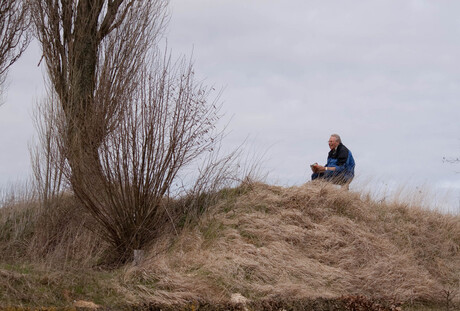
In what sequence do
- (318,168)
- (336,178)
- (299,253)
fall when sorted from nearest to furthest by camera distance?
1. (299,253)
2. (318,168)
3. (336,178)

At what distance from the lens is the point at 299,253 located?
9.59m

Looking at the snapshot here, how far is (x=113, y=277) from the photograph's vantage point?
8609 mm

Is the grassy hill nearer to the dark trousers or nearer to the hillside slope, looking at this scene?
the hillside slope

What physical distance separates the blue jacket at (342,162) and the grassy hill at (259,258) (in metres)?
0.54

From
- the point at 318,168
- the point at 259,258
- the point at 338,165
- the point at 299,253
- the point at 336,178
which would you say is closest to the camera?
the point at 259,258

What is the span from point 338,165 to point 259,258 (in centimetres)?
374

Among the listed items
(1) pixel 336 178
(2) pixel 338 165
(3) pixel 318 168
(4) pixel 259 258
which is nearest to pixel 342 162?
(2) pixel 338 165

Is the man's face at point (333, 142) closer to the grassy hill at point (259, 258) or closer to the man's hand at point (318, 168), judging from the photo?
the man's hand at point (318, 168)

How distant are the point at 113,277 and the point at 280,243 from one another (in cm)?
282

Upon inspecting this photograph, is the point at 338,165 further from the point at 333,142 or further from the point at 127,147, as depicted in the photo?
the point at 127,147

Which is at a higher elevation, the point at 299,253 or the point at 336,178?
the point at 336,178

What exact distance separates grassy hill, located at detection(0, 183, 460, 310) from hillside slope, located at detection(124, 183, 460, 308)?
0.07ft

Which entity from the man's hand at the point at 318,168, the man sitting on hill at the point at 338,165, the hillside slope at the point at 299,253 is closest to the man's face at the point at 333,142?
the man sitting on hill at the point at 338,165

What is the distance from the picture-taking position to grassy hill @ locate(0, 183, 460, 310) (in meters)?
7.65
